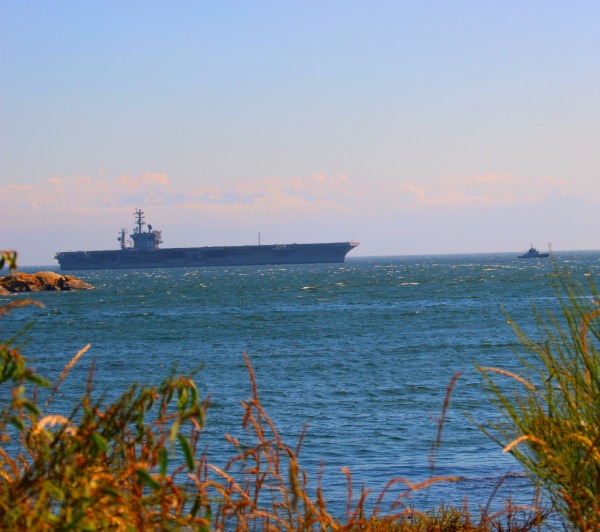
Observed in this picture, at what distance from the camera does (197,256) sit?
133000 mm

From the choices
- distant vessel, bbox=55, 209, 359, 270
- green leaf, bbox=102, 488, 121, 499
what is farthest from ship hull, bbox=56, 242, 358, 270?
green leaf, bbox=102, 488, 121, 499

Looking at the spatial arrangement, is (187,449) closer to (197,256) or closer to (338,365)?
(338,365)

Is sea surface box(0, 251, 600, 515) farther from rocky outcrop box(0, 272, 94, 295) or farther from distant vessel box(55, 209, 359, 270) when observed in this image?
distant vessel box(55, 209, 359, 270)

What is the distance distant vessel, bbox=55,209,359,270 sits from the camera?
130 meters

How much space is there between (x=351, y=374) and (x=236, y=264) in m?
117

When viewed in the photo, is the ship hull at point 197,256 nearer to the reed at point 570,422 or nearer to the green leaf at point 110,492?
the reed at point 570,422

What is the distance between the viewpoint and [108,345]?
31.7 metres

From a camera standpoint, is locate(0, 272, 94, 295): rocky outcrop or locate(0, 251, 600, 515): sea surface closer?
locate(0, 251, 600, 515): sea surface

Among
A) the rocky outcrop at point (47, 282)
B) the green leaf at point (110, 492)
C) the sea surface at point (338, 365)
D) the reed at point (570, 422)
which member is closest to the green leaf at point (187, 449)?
the green leaf at point (110, 492)

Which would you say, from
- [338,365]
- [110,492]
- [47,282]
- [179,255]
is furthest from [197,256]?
[110,492]

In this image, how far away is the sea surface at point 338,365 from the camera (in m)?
11.7

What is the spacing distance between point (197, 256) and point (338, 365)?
110354mm

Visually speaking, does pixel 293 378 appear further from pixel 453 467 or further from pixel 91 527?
pixel 91 527

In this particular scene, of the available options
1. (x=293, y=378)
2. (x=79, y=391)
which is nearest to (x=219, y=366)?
(x=293, y=378)
